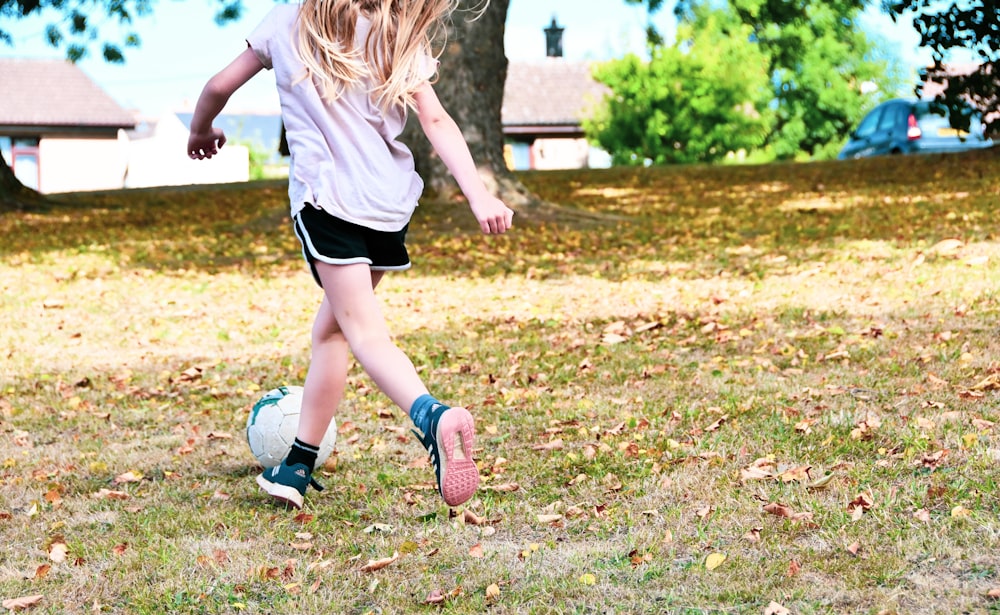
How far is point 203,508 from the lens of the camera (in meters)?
4.44

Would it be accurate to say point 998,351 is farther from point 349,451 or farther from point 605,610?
point 605,610

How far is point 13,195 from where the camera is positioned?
19.9m

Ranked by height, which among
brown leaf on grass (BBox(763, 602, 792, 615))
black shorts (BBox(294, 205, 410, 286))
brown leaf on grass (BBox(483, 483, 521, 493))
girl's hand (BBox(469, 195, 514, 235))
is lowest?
brown leaf on grass (BBox(483, 483, 521, 493))

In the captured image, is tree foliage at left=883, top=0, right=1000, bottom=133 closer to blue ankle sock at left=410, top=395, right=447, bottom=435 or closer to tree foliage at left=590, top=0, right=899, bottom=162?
blue ankle sock at left=410, top=395, right=447, bottom=435

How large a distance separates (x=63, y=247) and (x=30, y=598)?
13.1 m

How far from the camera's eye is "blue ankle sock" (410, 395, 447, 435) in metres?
3.60

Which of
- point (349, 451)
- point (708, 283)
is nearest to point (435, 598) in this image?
point (349, 451)

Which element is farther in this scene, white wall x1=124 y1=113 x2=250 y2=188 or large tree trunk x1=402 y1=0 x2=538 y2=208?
white wall x1=124 y1=113 x2=250 y2=188

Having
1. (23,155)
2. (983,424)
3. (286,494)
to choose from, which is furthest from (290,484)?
(23,155)

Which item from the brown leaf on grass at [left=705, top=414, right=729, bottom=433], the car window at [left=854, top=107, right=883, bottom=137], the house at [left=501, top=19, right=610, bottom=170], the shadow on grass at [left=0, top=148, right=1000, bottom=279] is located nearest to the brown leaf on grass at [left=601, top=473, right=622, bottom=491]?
the brown leaf on grass at [left=705, top=414, right=729, bottom=433]

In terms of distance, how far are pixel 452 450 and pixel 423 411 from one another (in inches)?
6.4

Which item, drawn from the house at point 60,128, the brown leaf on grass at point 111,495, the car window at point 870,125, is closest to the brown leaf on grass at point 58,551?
the brown leaf on grass at point 111,495

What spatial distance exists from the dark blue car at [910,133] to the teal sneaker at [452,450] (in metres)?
21.3

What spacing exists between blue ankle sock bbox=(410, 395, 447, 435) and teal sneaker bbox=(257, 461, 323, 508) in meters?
0.87
